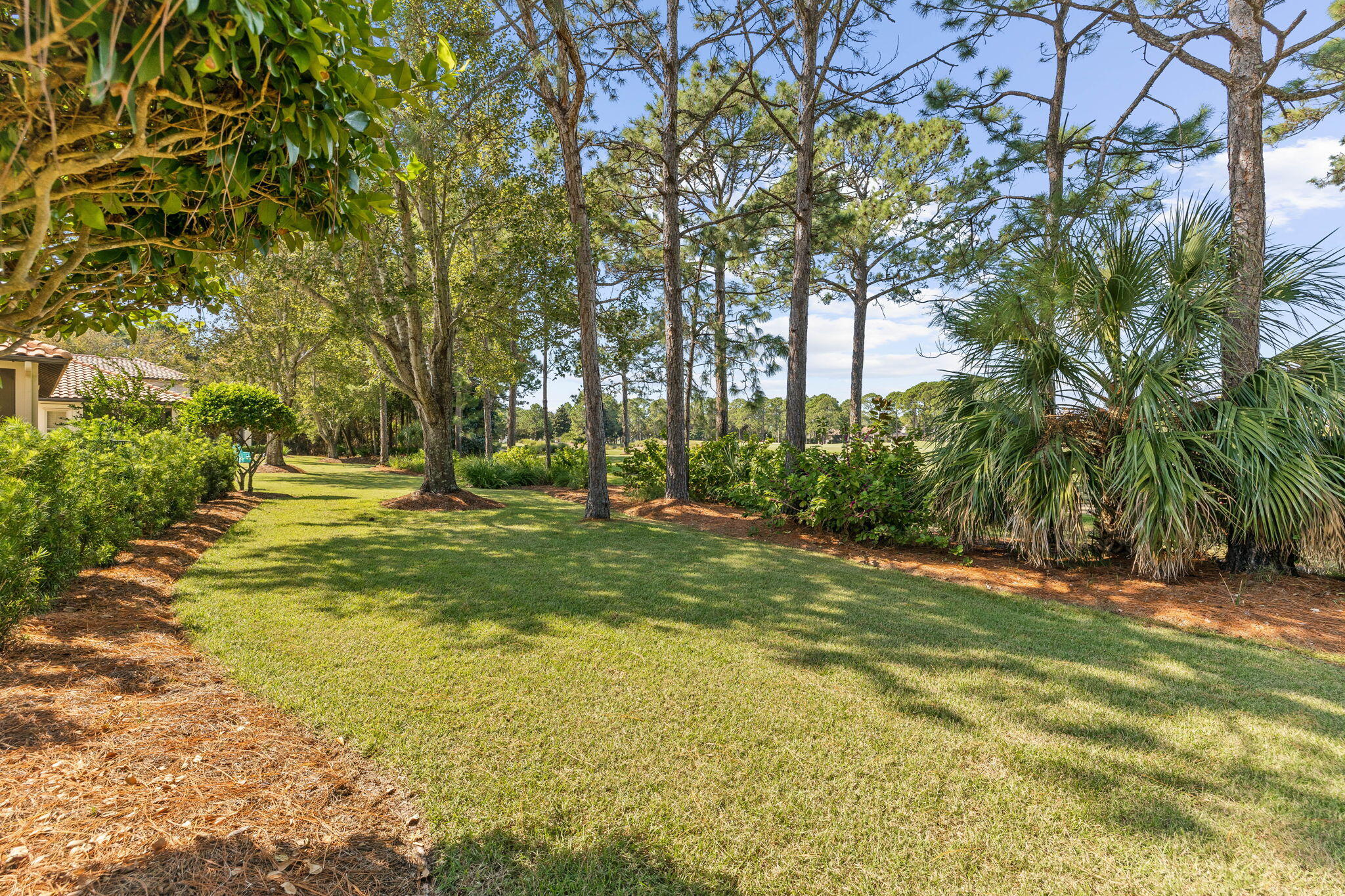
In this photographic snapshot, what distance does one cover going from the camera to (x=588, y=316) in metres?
8.52

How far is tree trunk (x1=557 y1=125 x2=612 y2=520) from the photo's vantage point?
808 cm

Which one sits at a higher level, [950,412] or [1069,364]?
[1069,364]

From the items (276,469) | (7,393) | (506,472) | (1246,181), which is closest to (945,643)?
(1246,181)

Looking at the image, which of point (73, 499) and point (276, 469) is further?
point (276, 469)

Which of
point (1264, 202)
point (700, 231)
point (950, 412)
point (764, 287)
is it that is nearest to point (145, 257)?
point (950, 412)

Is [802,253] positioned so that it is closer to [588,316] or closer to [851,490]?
[588,316]

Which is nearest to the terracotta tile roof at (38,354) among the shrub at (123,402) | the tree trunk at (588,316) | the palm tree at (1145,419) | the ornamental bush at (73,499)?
the shrub at (123,402)

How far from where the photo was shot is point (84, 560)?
438 cm

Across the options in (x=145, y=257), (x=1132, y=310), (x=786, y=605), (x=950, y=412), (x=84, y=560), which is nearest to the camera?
(x=145, y=257)

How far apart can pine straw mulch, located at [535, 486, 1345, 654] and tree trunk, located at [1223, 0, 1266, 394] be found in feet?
7.20

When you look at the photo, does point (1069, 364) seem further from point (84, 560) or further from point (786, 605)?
point (84, 560)

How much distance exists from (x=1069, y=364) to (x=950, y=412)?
1284mm

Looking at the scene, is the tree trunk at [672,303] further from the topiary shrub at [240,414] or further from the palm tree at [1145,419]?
the topiary shrub at [240,414]

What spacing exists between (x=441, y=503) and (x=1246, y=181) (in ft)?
41.0
